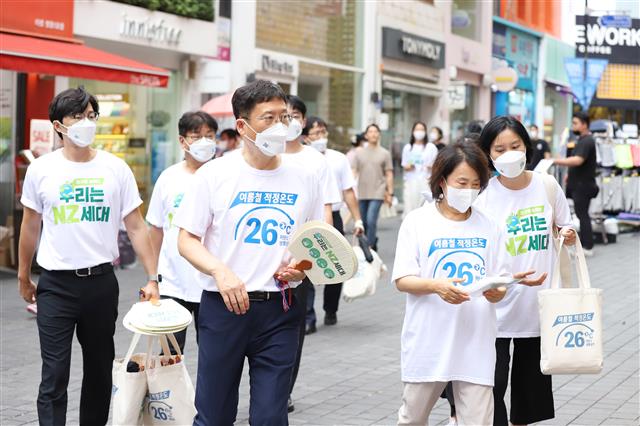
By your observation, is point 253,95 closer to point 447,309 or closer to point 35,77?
point 447,309

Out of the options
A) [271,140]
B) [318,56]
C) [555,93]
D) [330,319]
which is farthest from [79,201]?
[555,93]

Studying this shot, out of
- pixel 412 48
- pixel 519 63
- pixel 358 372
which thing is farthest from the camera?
pixel 519 63

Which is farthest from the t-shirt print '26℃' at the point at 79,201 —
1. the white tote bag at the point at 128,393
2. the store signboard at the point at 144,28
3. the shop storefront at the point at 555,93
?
the shop storefront at the point at 555,93

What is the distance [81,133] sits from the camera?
5.84 m

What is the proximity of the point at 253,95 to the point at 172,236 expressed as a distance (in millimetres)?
2329

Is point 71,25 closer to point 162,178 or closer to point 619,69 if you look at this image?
point 162,178

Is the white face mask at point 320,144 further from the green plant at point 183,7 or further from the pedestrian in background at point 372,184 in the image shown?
the green plant at point 183,7

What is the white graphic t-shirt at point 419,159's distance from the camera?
2066 cm

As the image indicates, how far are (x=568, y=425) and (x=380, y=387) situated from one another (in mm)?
1569

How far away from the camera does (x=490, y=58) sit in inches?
1409

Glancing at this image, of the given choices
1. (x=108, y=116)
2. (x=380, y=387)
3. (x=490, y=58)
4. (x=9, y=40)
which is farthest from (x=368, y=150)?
(x=490, y=58)

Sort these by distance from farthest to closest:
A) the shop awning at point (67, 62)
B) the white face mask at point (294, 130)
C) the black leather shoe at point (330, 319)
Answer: the shop awning at point (67, 62) < the black leather shoe at point (330, 319) < the white face mask at point (294, 130)

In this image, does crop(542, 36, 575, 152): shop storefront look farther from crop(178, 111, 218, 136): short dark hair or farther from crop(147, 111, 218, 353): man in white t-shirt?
crop(147, 111, 218, 353): man in white t-shirt

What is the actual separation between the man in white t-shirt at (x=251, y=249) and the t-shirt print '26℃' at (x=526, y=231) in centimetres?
123
